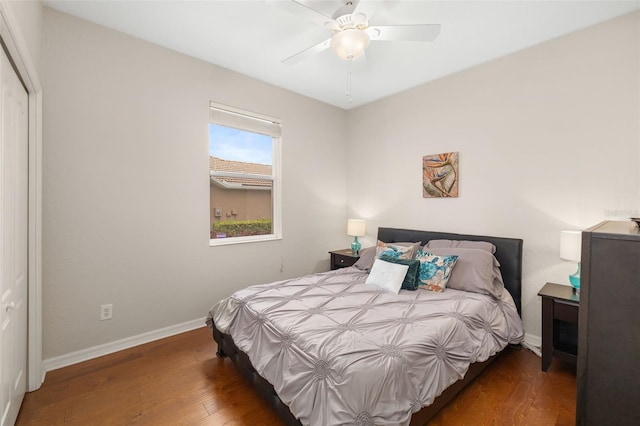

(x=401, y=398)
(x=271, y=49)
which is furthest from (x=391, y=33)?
(x=401, y=398)

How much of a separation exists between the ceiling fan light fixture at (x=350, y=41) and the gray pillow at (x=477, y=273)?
1.96m

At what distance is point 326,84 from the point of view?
3.51 meters

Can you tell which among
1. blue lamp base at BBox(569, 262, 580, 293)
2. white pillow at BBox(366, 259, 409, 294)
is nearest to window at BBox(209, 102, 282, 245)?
white pillow at BBox(366, 259, 409, 294)

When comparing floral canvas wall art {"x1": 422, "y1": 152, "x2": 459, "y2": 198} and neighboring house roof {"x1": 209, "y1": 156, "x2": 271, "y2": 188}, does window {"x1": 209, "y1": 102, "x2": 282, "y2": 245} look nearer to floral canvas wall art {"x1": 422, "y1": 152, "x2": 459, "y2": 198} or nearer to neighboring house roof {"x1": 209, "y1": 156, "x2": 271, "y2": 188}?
neighboring house roof {"x1": 209, "y1": 156, "x2": 271, "y2": 188}

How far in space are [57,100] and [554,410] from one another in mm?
4120

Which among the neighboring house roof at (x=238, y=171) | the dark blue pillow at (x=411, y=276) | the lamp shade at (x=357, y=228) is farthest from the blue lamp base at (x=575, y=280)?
the neighboring house roof at (x=238, y=171)

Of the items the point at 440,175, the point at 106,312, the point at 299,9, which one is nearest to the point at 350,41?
the point at 299,9

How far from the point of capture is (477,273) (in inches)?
99.1

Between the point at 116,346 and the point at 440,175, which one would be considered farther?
the point at 440,175

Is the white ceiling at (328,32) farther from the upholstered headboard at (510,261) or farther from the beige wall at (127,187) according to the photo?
the upholstered headboard at (510,261)

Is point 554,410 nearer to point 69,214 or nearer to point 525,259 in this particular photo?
point 525,259

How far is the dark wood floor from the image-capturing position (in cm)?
175

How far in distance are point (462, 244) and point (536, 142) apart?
3.77ft

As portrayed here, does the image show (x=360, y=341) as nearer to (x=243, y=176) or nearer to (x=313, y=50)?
(x=313, y=50)
